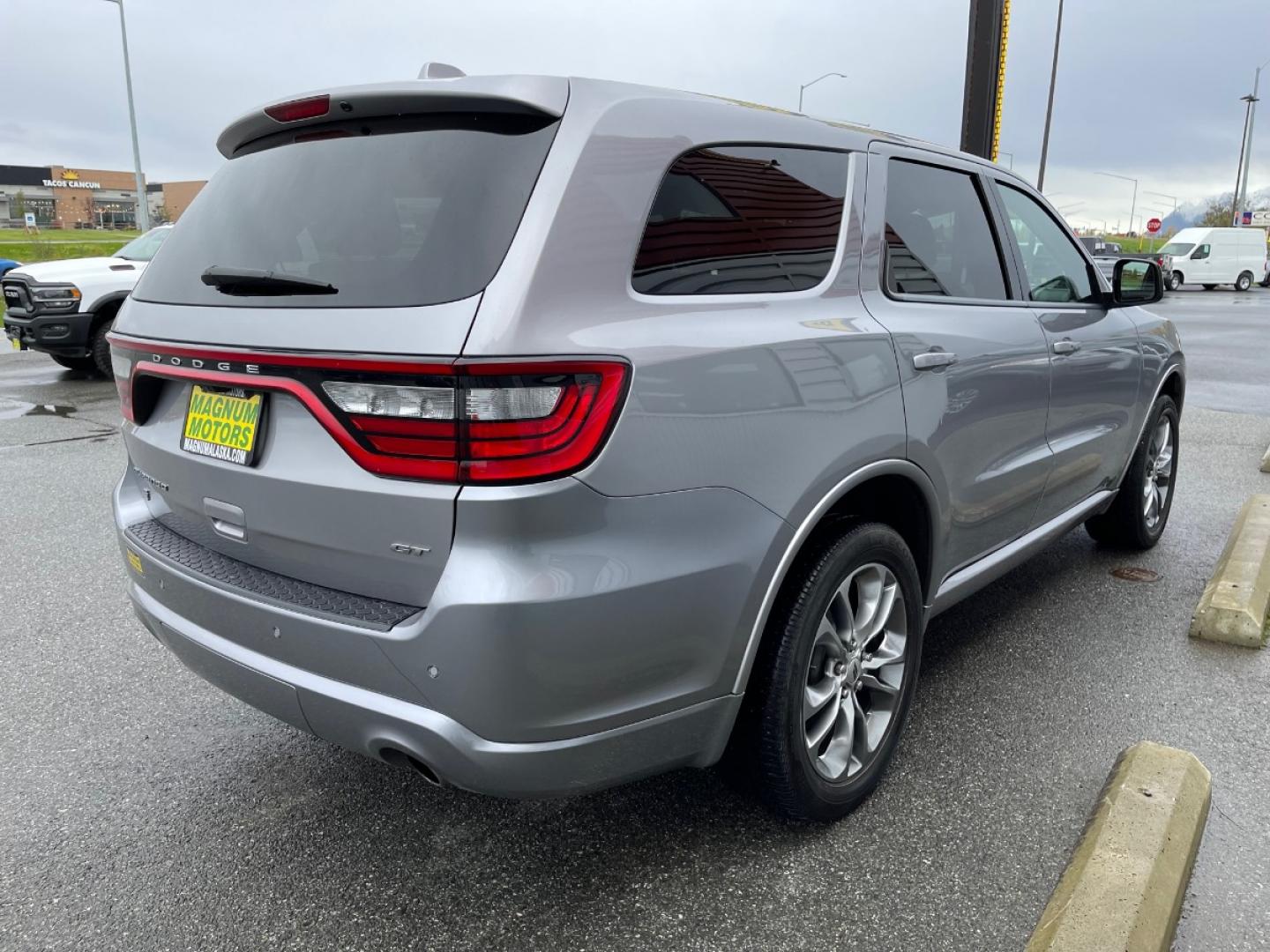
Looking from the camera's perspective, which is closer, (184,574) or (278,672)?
(278,672)

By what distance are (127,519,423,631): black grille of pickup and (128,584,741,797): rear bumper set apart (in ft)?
0.48

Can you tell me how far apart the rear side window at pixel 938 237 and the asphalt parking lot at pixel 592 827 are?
1393mm

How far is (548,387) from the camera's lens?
1.80 metres

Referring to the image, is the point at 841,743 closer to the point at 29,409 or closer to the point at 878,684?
the point at 878,684

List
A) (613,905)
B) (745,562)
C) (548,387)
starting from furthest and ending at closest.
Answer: (613,905)
(745,562)
(548,387)

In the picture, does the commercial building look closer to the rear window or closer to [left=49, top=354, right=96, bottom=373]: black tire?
[left=49, top=354, right=96, bottom=373]: black tire

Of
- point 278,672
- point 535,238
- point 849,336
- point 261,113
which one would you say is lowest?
point 278,672

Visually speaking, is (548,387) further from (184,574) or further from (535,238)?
(184,574)

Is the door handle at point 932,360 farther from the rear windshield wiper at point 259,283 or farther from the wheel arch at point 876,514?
the rear windshield wiper at point 259,283

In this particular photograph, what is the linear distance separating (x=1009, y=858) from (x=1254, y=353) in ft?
47.5

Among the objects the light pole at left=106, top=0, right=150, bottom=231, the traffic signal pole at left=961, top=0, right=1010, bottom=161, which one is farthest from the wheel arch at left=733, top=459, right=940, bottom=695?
the light pole at left=106, top=0, right=150, bottom=231

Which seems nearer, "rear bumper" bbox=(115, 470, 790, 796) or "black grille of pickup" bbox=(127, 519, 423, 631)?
"rear bumper" bbox=(115, 470, 790, 796)

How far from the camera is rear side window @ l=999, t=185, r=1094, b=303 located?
3.64m

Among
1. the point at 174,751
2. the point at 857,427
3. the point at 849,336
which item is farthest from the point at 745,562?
the point at 174,751
